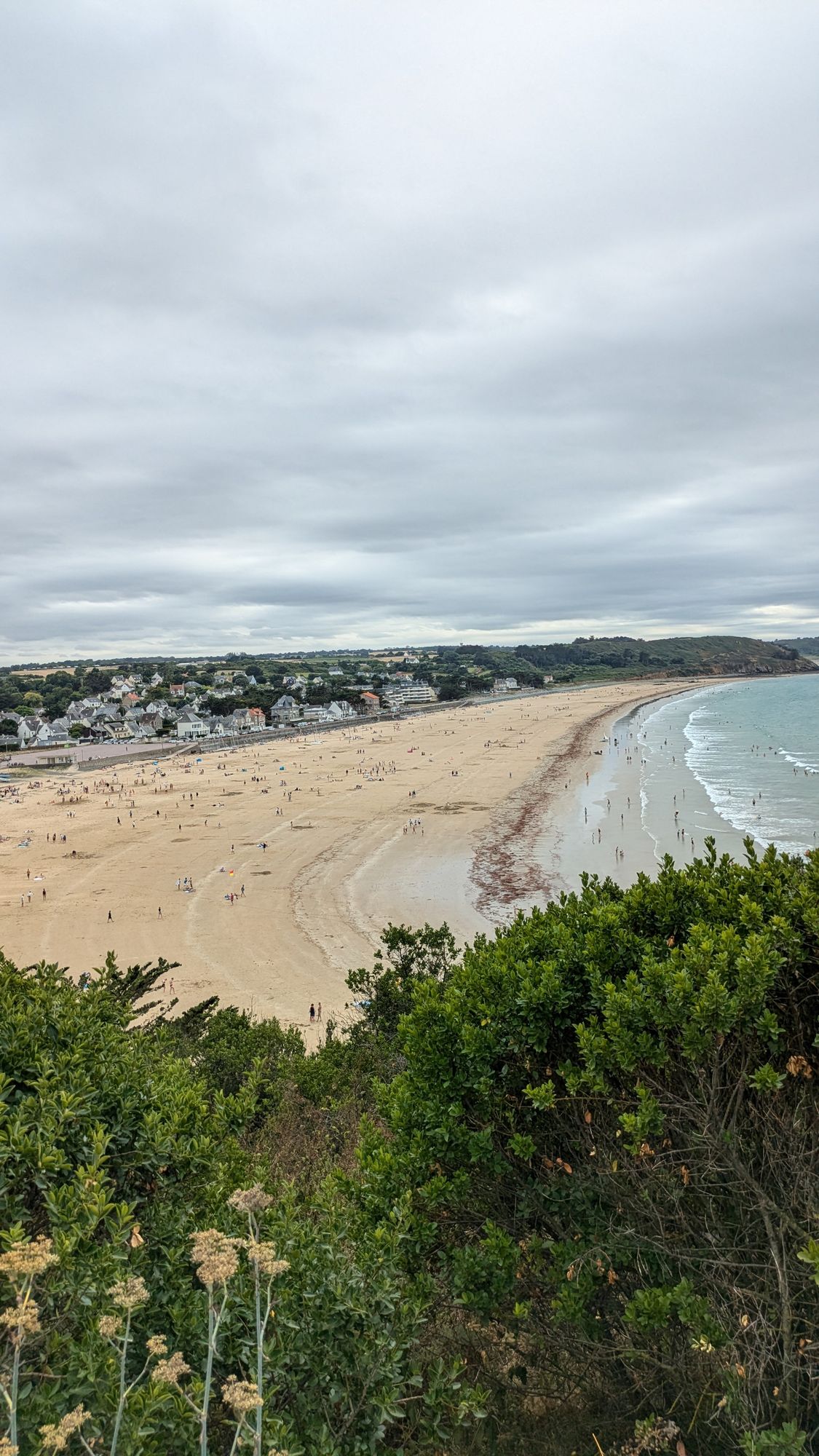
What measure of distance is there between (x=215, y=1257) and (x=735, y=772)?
4614 cm

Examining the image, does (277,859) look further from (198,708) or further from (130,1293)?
(198,708)

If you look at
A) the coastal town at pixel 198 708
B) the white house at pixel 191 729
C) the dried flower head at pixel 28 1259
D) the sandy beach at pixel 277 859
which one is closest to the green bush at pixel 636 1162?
the dried flower head at pixel 28 1259

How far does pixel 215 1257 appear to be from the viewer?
236 cm

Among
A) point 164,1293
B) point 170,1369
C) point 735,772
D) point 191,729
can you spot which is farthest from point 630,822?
point 191,729

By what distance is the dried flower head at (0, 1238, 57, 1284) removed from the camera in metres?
2.29

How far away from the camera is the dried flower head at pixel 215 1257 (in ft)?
7.27

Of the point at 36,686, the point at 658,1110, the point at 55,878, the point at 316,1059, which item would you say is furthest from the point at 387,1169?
the point at 36,686

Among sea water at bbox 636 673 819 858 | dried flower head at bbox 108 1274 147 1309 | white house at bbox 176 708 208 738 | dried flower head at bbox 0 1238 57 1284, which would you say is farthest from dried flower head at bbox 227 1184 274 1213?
white house at bbox 176 708 208 738

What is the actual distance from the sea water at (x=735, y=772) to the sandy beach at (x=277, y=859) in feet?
16.2

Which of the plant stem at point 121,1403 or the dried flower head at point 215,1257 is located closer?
the plant stem at point 121,1403

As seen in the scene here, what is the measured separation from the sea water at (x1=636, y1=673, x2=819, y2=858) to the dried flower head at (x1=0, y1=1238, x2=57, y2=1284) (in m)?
27.1

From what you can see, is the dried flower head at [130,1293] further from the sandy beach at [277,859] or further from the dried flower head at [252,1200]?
the sandy beach at [277,859]

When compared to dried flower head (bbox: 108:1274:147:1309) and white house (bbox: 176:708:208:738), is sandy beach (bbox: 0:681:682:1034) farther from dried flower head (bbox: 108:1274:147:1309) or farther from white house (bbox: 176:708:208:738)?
white house (bbox: 176:708:208:738)

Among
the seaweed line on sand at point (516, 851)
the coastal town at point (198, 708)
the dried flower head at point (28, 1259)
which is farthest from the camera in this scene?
the coastal town at point (198, 708)
